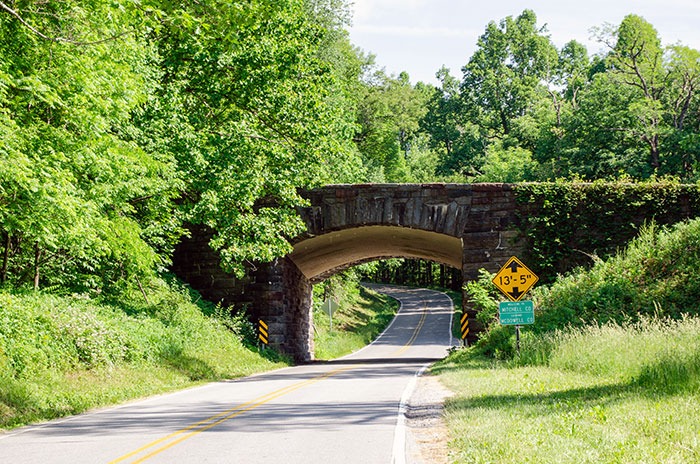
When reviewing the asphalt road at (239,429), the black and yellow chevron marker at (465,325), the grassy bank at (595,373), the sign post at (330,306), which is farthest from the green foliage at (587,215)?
the sign post at (330,306)

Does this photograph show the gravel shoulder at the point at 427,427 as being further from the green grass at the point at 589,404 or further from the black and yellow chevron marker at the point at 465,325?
the black and yellow chevron marker at the point at 465,325

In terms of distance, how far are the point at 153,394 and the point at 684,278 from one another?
51.0 feet

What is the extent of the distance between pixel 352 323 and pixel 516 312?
122 ft

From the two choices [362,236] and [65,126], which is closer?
[65,126]

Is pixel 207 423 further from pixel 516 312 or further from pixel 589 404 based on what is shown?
pixel 516 312

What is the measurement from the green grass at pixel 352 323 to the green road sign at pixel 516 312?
1944cm

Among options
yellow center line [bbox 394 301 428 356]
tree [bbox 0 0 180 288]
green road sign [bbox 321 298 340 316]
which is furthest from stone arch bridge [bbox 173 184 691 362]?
tree [bbox 0 0 180 288]

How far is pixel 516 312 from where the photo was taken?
21469mm

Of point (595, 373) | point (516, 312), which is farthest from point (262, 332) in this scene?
point (595, 373)

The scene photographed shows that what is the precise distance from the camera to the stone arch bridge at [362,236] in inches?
1166

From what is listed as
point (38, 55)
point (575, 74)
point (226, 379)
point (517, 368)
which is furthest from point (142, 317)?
point (575, 74)

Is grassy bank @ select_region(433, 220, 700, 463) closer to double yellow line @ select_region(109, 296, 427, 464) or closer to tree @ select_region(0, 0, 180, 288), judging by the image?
double yellow line @ select_region(109, 296, 427, 464)

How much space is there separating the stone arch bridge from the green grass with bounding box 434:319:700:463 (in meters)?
10.3

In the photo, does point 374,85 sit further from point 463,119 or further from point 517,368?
point 517,368
